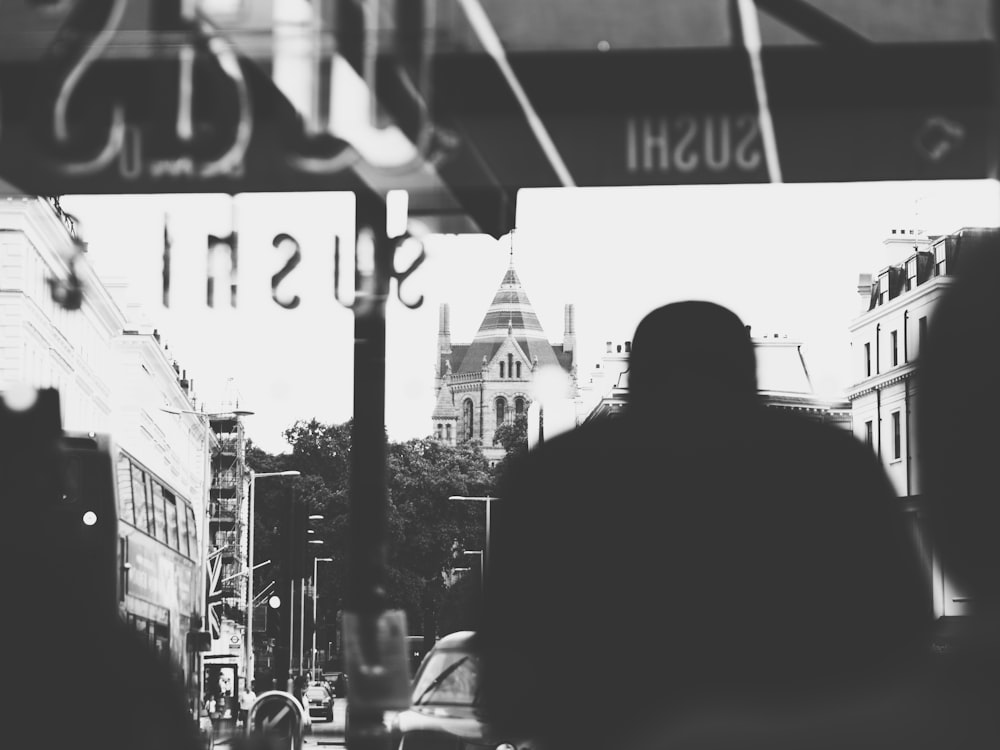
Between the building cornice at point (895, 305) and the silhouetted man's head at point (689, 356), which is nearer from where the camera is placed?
the silhouetted man's head at point (689, 356)

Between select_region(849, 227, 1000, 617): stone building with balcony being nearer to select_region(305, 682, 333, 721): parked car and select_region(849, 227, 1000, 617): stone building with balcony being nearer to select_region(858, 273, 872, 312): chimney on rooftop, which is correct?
select_region(858, 273, 872, 312): chimney on rooftop

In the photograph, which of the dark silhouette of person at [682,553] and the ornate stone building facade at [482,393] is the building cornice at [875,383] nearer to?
the dark silhouette of person at [682,553]

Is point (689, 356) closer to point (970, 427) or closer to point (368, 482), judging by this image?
point (970, 427)

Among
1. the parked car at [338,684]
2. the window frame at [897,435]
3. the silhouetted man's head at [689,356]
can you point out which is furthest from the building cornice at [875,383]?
the silhouetted man's head at [689,356]

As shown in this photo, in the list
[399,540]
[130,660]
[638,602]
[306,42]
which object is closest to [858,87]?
[306,42]

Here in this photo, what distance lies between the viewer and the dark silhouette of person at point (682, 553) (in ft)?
8.25

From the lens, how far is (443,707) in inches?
413

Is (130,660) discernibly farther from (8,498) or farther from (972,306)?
(972,306)

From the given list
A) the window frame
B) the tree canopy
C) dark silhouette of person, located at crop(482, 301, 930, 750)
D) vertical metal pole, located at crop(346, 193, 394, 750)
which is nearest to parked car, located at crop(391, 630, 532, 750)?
vertical metal pole, located at crop(346, 193, 394, 750)

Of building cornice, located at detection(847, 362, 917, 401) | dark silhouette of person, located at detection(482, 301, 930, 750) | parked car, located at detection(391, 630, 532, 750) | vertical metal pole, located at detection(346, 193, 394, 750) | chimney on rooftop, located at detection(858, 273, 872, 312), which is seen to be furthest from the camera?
chimney on rooftop, located at detection(858, 273, 872, 312)

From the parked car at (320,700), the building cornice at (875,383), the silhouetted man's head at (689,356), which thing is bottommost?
the parked car at (320,700)

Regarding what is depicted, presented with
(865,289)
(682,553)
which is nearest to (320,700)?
(865,289)

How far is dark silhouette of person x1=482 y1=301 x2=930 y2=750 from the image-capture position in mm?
2516

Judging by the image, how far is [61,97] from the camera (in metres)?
4.69
